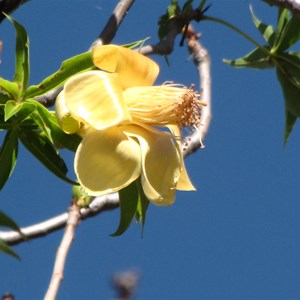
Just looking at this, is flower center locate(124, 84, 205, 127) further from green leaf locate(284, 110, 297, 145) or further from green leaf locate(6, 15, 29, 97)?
green leaf locate(284, 110, 297, 145)

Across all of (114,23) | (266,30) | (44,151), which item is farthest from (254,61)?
(44,151)

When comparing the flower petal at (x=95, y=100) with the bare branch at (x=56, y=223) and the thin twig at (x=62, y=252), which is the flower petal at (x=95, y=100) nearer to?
the thin twig at (x=62, y=252)

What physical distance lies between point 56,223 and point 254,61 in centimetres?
94

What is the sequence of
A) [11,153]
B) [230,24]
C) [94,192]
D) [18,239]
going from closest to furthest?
[94,192] < [11,153] < [18,239] < [230,24]

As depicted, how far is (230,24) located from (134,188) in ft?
3.64

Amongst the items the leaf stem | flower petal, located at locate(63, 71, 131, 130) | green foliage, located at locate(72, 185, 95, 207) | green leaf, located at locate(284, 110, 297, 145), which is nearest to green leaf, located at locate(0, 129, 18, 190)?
flower petal, located at locate(63, 71, 131, 130)

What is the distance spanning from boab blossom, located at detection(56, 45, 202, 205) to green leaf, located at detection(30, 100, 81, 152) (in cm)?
3

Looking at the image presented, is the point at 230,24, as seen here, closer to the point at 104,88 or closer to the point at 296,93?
the point at 296,93

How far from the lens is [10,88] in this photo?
7.53 ft

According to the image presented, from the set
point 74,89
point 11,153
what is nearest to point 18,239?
point 11,153

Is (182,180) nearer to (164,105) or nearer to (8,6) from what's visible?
(164,105)

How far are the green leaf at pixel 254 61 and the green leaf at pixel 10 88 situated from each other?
1.23 meters

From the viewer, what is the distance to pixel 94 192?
2.17 meters

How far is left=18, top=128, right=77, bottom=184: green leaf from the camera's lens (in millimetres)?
2279
